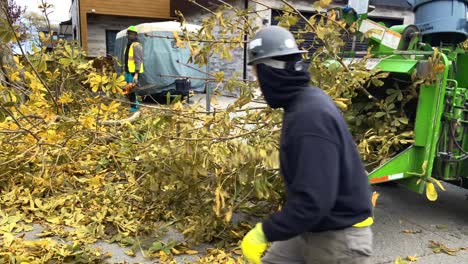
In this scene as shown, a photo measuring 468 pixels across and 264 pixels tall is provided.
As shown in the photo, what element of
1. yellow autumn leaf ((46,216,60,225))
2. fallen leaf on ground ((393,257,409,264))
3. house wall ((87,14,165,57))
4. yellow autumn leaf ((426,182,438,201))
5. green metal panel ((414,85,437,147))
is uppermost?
house wall ((87,14,165,57))

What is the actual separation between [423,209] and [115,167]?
12.7 feet

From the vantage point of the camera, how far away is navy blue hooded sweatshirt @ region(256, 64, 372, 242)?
6.05 feet

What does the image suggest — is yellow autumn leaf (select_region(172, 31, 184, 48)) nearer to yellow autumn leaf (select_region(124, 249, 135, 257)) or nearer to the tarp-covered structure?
yellow autumn leaf (select_region(124, 249, 135, 257))

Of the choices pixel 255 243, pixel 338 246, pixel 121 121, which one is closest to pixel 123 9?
pixel 121 121

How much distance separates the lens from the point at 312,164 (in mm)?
1833

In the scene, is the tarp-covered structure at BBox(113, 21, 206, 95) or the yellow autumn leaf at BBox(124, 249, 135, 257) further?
the tarp-covered structure at BBox(113, 21, 206, 95)

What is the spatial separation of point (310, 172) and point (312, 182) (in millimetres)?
42

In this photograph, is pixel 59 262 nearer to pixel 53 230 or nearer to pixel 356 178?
pixel 53 230

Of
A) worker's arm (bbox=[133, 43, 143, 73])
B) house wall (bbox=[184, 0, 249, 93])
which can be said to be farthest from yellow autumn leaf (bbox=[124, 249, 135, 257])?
house wall (bbox=[184, 0, 249, 93])

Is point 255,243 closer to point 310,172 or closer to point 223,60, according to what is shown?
point 310,172

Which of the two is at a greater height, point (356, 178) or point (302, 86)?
point (302, 86)

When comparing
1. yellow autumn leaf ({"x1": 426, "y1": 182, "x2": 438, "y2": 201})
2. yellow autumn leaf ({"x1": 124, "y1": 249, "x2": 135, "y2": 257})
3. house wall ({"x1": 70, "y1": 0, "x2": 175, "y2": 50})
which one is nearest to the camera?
yellow autumn leaf ({"x1": 124, "y1": 249, "x2": 135, "y2": 257})

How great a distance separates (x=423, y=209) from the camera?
540 centimetres

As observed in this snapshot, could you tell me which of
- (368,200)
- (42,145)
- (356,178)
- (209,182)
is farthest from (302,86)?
(42,145)
